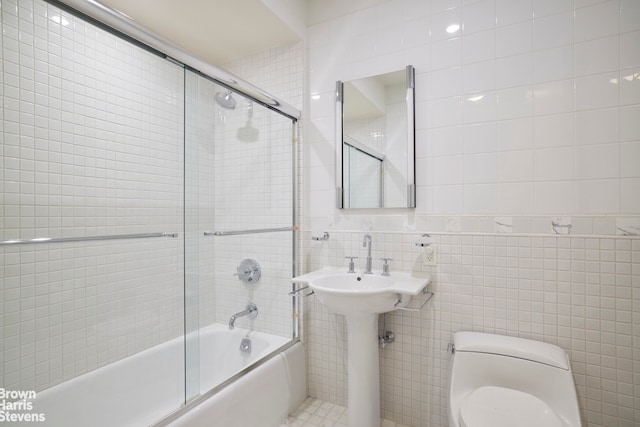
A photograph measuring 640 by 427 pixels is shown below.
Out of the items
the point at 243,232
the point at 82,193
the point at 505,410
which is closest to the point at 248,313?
the point at 243,232

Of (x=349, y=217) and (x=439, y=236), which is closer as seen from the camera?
(x=439, y=236)

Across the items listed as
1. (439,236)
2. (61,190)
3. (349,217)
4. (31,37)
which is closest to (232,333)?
(349,217)

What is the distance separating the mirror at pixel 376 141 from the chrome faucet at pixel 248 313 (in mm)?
779

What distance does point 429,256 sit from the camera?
5.64 feet

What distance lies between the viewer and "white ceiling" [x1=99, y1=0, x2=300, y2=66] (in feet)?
5.71

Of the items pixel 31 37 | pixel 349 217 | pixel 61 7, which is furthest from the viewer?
pixel 349 217

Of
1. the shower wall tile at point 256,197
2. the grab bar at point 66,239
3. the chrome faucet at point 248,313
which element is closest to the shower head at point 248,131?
the shower wall tile at point 256,197

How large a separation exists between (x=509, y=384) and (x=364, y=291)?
2.39 ft

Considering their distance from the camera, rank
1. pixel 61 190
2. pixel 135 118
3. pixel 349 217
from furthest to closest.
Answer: pixel 349 217, pixel 135 118, pixel 61 190

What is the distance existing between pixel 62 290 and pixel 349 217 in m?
1.50

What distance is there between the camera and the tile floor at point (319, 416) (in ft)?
5.83

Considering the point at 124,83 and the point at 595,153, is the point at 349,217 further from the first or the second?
the point at 124,83

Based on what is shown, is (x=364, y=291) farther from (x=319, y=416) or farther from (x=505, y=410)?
(x=319, y=416)

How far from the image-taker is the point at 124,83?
5.87 feet
